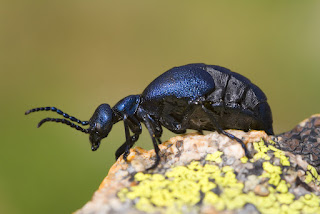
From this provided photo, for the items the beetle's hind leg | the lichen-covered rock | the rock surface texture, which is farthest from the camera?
the lichen-covered rock

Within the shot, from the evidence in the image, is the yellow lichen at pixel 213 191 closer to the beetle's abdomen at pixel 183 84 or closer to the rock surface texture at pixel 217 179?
the rock surface texture at pixel 217 179

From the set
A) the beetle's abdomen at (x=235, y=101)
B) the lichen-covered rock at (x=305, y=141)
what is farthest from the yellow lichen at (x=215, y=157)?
the beetle's abdomen at (x=235, y=101)

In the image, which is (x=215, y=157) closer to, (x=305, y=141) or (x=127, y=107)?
(x=305, y=141)

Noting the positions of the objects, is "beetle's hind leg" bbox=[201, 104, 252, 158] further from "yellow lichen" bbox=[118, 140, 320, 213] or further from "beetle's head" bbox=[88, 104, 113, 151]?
"beetle's head" bbox=[88, 104, 113, 151]

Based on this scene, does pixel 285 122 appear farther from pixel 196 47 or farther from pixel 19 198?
pixel 19 198

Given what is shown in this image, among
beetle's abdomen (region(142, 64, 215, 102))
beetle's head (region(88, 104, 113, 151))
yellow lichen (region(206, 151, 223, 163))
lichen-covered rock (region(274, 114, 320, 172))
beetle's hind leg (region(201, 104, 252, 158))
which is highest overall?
beetle's abdomen (region(142, 64, 215, 102))

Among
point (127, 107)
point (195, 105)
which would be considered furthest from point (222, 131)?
point (127, 107)

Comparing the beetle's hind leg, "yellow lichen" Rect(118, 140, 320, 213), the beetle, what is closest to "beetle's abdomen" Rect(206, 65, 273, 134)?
the beetle

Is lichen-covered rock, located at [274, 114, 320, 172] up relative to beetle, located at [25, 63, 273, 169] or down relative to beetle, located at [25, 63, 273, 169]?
down
